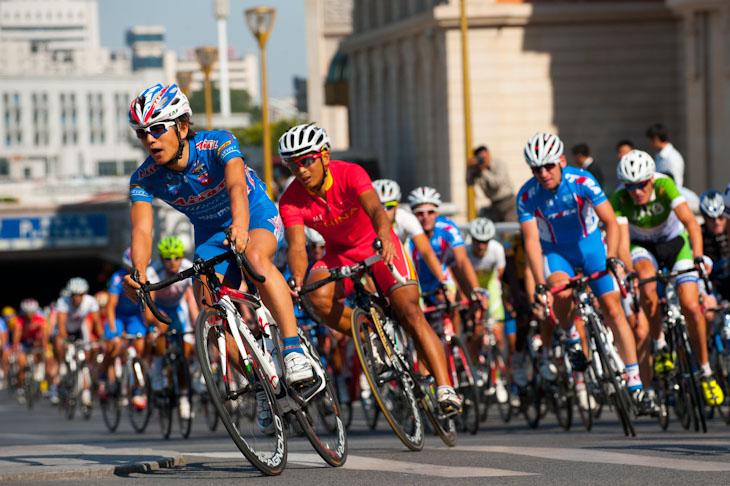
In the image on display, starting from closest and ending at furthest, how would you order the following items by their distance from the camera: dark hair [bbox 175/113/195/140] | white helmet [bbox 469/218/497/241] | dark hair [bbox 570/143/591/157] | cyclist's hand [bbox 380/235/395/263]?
dark hair [bbox 175/113/195/140], cyclist's hand [bbox 380/235/395/263], white helmet [bbox 469/218/497/241], dark hair [bbox 570/143/591/157]

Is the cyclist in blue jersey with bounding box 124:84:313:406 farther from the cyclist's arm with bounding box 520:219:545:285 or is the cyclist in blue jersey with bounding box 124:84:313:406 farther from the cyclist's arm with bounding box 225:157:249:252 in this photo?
the cyclist's arm with bounding box 520:219:545:285

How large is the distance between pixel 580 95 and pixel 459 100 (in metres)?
3.55

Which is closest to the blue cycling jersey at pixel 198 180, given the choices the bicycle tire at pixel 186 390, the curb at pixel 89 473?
the curb at pixel 89 473

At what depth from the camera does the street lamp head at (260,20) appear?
2775 centimetres

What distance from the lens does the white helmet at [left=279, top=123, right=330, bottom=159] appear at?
923 centimetres

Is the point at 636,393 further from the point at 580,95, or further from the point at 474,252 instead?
the point at 580,95

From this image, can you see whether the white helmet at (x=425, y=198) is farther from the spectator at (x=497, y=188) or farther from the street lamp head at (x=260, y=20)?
the street lamp head at (x=260, y=20)

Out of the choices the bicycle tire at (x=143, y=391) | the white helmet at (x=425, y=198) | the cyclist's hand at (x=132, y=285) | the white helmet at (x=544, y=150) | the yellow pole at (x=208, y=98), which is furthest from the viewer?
the yellow pole at (x=208, y=98)

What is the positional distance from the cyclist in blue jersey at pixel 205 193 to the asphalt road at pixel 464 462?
671mm

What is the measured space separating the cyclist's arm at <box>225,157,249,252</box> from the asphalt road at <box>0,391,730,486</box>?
1216mm

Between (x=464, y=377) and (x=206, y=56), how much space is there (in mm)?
22876

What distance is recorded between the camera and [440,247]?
14.4 metres

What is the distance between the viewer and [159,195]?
845 centimetres

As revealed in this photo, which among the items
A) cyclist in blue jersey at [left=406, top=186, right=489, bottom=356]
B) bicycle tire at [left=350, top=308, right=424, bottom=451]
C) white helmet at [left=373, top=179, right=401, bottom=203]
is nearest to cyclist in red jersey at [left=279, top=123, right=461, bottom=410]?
bicycle tire at [left=350, top=308, right=424, bottom=451]
